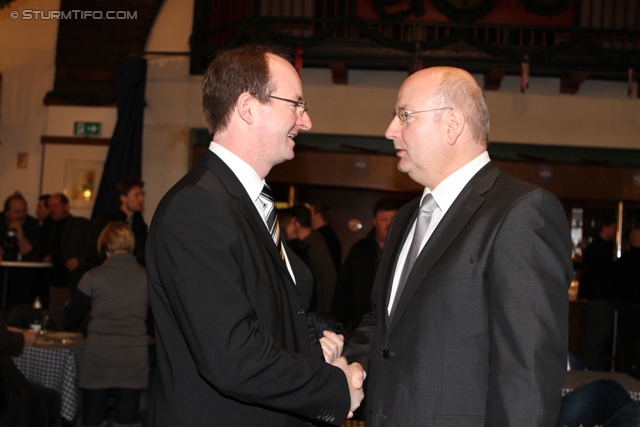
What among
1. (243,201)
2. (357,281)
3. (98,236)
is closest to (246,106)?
(243,201)

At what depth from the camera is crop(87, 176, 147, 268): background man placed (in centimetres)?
566

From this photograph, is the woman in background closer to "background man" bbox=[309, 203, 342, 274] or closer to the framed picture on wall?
"background man" bbox=[309, 203, 342, 274]

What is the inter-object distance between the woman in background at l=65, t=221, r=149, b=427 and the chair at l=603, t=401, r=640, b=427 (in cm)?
287

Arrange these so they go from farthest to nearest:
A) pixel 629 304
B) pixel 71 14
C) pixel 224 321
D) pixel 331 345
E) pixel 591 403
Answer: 1. pixel 71 14
2. pixel 629 304
3. pixel 591 403
4. pixel 331 345
5. pixel 224 321

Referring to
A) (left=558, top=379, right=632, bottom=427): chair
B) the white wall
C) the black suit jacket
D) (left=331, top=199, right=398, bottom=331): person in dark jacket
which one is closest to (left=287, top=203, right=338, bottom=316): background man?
(left=331, top=199, right=398, bottom=331): person in dark jacket

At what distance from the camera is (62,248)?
731cm

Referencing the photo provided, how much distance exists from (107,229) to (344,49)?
434cm

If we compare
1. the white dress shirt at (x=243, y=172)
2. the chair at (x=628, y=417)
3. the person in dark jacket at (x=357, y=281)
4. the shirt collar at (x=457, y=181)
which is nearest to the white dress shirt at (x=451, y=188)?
the shirt collar at (x=457, y=181)

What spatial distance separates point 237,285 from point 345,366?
21.6 inches

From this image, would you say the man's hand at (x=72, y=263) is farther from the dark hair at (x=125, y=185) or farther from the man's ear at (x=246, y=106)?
the man's ear at (x=246, y=106)

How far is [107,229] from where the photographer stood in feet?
14.4

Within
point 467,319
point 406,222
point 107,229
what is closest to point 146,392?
point 107,229

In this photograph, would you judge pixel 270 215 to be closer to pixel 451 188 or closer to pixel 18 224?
pixel 451 188

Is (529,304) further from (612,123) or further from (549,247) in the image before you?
(612,123)
